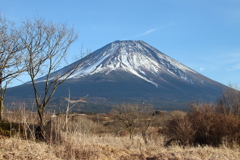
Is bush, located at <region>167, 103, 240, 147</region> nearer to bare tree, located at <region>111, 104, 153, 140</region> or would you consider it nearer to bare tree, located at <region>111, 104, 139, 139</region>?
bare tree, located at <region>111, 104, 153, 140</region>

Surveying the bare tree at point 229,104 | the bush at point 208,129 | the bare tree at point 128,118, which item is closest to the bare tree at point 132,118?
the bare tree at point 128,118

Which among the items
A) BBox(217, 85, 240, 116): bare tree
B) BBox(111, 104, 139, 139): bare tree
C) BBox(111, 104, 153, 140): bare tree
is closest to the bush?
BBox(217, 85, 240, 116): bare tree

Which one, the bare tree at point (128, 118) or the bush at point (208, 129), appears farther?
the bare tree at point (128, 118)

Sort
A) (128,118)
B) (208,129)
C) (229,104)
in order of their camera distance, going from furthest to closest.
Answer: (229,104) < (128,118) < (208,129)

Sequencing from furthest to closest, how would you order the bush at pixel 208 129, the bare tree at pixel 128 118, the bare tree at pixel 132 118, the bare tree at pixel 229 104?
the bare tree at pixel 128 118, the bare tree at pixel 132 118, the bare tree at pixel 229 104, the bush at pixel 208 129

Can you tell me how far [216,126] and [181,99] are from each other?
588 feet

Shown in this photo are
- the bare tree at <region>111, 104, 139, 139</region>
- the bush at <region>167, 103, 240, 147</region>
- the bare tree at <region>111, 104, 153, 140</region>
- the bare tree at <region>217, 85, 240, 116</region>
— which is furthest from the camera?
the bare tree at <region>111, 104, 139, 139</region>

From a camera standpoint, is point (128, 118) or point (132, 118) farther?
point (128, 118)

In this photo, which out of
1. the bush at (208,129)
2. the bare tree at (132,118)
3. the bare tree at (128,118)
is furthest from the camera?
the bare tree at (128,118)

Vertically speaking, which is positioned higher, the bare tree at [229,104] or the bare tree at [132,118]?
the bare tree at [229,104]

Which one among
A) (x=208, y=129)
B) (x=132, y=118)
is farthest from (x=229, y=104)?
(x=208, y=129)

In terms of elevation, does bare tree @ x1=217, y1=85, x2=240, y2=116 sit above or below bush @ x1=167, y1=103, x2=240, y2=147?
above

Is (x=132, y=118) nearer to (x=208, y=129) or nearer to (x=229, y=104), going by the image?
(x=229, y=104)

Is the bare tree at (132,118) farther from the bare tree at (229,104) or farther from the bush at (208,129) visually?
the bush at (208,129)
